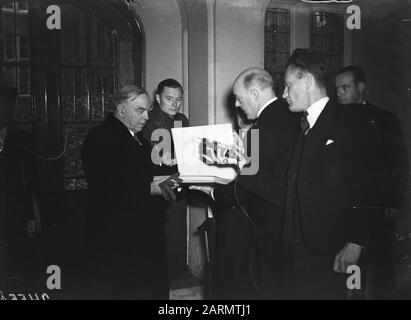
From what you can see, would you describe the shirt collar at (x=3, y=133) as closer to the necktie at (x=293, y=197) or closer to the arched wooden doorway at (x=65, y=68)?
the arched wooden doorway at (x=65, y=68)

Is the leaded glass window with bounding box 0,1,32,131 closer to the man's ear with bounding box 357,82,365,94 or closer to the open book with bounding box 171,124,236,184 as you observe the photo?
the open book with bounding box 171,124,236,184

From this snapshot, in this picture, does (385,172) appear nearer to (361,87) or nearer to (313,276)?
(313,276)

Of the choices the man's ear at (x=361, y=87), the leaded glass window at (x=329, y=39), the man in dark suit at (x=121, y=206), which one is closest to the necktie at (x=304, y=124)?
the man in dark suit at (x=121, y=206)

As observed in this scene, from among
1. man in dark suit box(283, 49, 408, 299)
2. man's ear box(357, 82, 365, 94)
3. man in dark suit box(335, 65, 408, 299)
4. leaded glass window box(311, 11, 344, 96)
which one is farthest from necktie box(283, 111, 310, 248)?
leaded glass window box(311, 11, 344, 96)

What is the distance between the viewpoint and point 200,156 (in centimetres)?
303

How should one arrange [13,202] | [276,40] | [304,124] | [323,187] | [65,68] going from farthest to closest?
[276,40], [65,68], [13,202], [304,124], [323,187]

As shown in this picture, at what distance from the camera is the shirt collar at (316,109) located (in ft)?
8.20

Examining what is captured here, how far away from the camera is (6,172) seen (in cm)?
379

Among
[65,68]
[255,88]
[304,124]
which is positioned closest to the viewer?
[304,124]

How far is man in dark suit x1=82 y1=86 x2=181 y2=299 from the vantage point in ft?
9.93

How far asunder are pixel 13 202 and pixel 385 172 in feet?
9.30

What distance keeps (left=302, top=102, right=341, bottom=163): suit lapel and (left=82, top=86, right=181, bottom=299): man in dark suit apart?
100 cm

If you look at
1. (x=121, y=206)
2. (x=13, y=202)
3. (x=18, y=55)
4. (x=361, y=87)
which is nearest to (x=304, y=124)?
(x=121, y=206)
